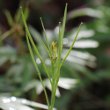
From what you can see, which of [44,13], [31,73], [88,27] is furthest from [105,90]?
[44,13]

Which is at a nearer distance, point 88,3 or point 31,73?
point 31,73

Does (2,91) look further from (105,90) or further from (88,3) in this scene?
(88,3)

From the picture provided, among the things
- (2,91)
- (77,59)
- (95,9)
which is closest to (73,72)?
(77,59)

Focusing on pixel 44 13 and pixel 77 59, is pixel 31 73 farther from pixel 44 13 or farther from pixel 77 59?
pixel 44 13

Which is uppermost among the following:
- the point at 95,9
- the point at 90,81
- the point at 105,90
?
the point at 95,9

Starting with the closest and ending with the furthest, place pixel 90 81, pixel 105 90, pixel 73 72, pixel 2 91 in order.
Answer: pixel 2 91 → pixel 73 72 → pixel 90 81 → pixel 105 90

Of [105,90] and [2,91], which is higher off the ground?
[2,91]

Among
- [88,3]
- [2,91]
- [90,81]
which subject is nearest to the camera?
[2,91]
